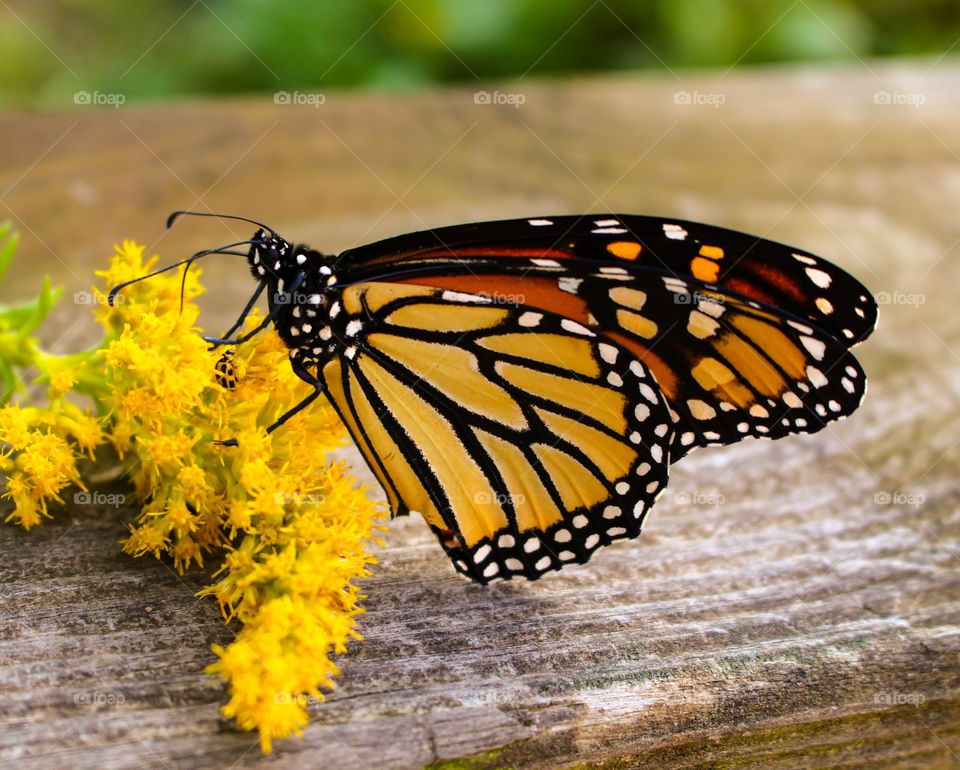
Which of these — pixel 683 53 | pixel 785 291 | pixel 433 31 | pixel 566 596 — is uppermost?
pixel 433 31

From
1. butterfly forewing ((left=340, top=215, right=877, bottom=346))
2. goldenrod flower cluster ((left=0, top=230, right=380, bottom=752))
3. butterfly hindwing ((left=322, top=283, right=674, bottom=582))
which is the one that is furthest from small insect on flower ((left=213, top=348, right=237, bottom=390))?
butterfly forewing ((left=340, top=215, right=877, bottom=346))

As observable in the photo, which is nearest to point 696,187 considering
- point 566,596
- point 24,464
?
point 566,596

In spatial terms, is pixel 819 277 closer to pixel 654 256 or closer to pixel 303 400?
pixel 654 256

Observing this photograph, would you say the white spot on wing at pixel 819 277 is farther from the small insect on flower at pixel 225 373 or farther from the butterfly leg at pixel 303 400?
the small insect on flower at pixel 225 373

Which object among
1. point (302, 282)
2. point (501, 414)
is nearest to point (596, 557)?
point (501, 414)

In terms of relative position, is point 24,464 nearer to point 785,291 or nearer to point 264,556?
point 264,556

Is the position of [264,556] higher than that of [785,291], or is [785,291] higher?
[785,291]
